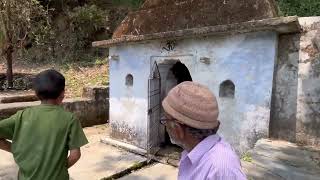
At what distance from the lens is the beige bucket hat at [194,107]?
1.61 m

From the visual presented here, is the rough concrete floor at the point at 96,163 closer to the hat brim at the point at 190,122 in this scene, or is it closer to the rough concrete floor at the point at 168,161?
the rough concrete floor at the point at 168,161

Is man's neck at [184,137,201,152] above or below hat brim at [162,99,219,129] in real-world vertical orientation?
below

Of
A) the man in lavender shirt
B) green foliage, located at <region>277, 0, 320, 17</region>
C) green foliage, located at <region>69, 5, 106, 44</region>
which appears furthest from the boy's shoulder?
green foliage, located at <region>69, 5, 106, 44</region>

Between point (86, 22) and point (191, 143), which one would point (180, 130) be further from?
point (86, 22)

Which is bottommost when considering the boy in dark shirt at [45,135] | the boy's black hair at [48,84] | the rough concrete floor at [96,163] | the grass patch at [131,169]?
the grass patch at [131,169]

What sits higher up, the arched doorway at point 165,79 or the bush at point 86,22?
the bush at point 86,22

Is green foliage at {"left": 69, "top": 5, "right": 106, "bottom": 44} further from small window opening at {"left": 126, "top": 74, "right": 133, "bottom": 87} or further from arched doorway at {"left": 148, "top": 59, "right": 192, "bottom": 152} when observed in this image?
arched doorway at {"left": 148, "top": 59, "right": 192, "bottom": 152}

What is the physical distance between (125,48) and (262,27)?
12.3ft

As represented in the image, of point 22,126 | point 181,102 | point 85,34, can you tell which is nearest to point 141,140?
point 22,126

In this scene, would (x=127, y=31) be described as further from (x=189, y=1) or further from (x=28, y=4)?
(x=28, y=4)

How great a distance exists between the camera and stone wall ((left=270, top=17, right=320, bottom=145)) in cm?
501

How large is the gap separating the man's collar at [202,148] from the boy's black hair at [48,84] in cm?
126

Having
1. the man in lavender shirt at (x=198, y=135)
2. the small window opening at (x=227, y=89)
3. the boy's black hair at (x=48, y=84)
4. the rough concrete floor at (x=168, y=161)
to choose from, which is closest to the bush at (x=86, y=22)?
→ the rough concrete floor at (x=168, y=161)

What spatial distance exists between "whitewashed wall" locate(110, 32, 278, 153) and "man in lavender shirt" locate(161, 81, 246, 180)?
13.2ft
